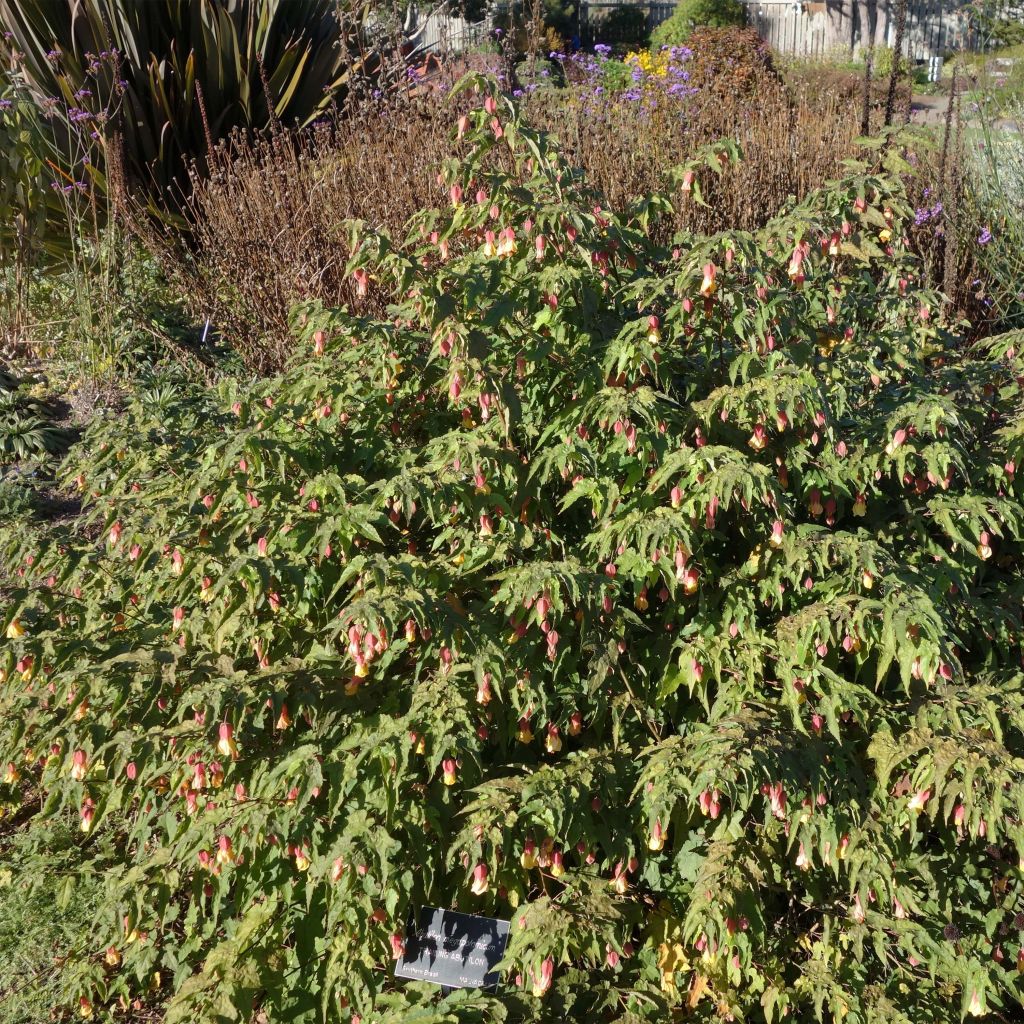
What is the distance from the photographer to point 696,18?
63.2 ft

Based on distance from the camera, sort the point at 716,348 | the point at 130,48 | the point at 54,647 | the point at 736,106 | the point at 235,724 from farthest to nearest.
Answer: the point at 130,48 → the point at 736,106 → the point at 716,348 → the point at 54,647 → the point at 235,724

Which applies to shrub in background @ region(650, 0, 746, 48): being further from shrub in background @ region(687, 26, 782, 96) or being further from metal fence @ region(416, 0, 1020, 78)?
shrub in background @ region(687, 26, 782, 96)

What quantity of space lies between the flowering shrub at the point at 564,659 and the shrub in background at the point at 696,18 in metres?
17.4

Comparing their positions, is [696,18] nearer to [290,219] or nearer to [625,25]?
[625,25]

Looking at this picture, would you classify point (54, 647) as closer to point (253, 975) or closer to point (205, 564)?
point (205, 564)

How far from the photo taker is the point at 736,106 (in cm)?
601

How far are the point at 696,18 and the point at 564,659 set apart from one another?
19.7 metres

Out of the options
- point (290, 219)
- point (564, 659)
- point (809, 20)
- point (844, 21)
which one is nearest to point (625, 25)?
point (809, 20)

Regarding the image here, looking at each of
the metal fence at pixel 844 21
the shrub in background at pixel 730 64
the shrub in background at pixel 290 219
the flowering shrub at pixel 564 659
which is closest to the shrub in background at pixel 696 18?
the metal fence at pixel 844 21

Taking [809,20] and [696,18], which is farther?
[809,20]

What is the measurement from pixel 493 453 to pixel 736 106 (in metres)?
4.60

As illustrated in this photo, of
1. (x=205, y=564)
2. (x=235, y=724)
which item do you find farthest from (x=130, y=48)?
(x=235, y=724)

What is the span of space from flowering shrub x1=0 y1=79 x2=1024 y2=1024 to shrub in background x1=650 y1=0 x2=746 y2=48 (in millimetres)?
17366

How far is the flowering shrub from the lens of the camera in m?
1.99
